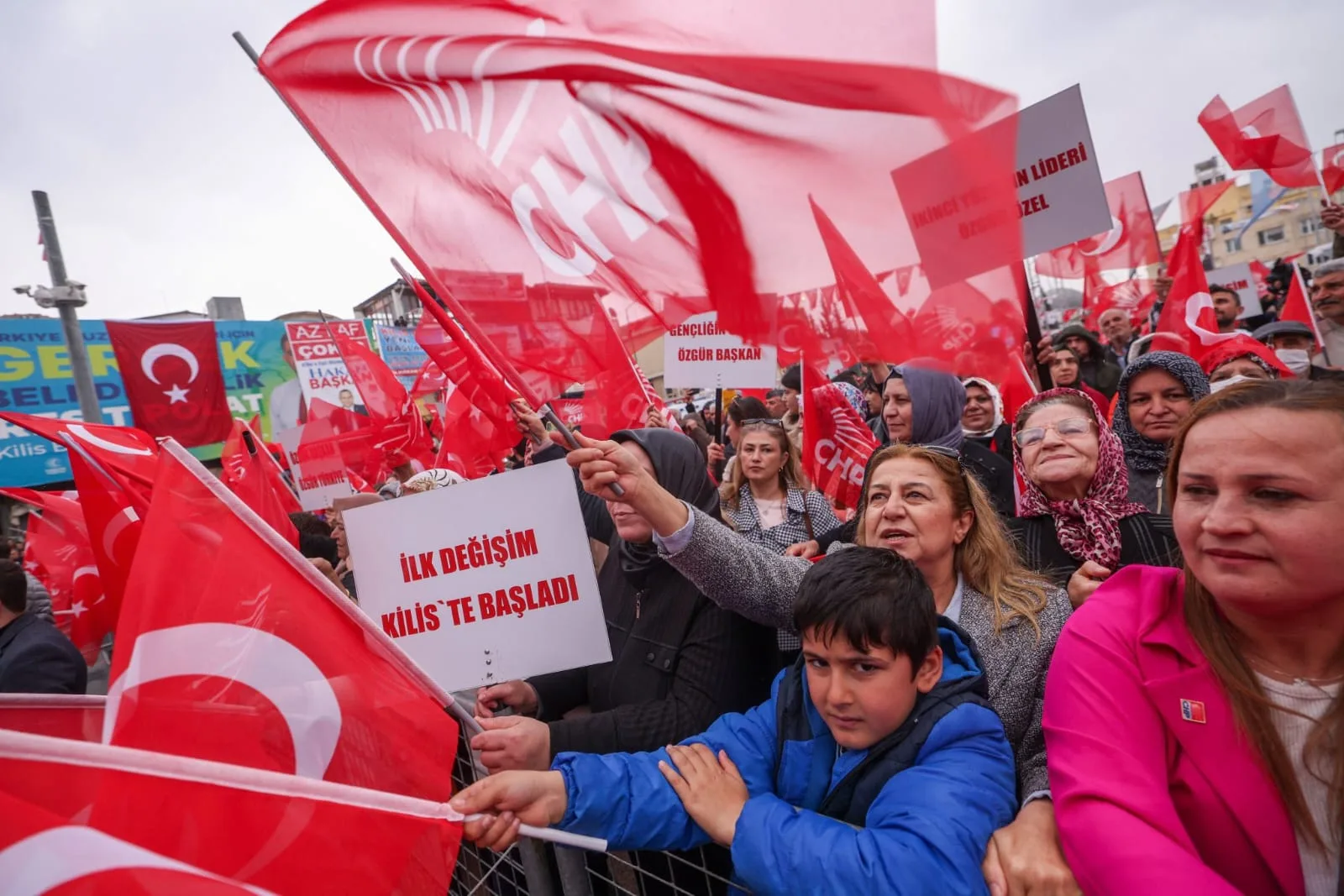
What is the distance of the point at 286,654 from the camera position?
1.38 meters

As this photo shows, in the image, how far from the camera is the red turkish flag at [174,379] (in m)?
8.90

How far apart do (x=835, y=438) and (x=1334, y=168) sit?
21.3ft

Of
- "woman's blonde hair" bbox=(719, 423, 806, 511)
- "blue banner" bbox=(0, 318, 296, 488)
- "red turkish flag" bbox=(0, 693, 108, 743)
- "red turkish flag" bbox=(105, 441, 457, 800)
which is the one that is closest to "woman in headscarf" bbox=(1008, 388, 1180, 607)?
"woman's blonde hair" bbox=(719, 423, 806, 511)

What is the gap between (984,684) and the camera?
5.41 ft

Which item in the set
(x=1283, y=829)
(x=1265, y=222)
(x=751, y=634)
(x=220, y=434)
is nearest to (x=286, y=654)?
(x=751, y=634)

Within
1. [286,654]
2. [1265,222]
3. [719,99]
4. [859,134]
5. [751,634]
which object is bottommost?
[751,634]

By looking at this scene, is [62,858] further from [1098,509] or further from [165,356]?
[165,356]

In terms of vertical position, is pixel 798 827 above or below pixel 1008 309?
below

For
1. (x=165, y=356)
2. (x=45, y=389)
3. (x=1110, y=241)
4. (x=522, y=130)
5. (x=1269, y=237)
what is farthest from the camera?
(x=1269, y=237)

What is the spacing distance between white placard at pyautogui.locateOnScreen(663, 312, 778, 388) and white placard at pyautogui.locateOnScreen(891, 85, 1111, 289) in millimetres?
2220

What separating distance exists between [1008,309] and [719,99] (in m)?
1.51

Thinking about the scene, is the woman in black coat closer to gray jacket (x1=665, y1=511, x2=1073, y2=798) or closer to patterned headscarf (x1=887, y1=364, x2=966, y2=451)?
gray jacket (x1=665, y1=511, x2=1073, y2=798)

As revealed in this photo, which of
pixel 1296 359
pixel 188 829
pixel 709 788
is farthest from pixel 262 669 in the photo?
pixel 1296 359

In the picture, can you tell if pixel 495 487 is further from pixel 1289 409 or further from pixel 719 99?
pixel 1289 409
